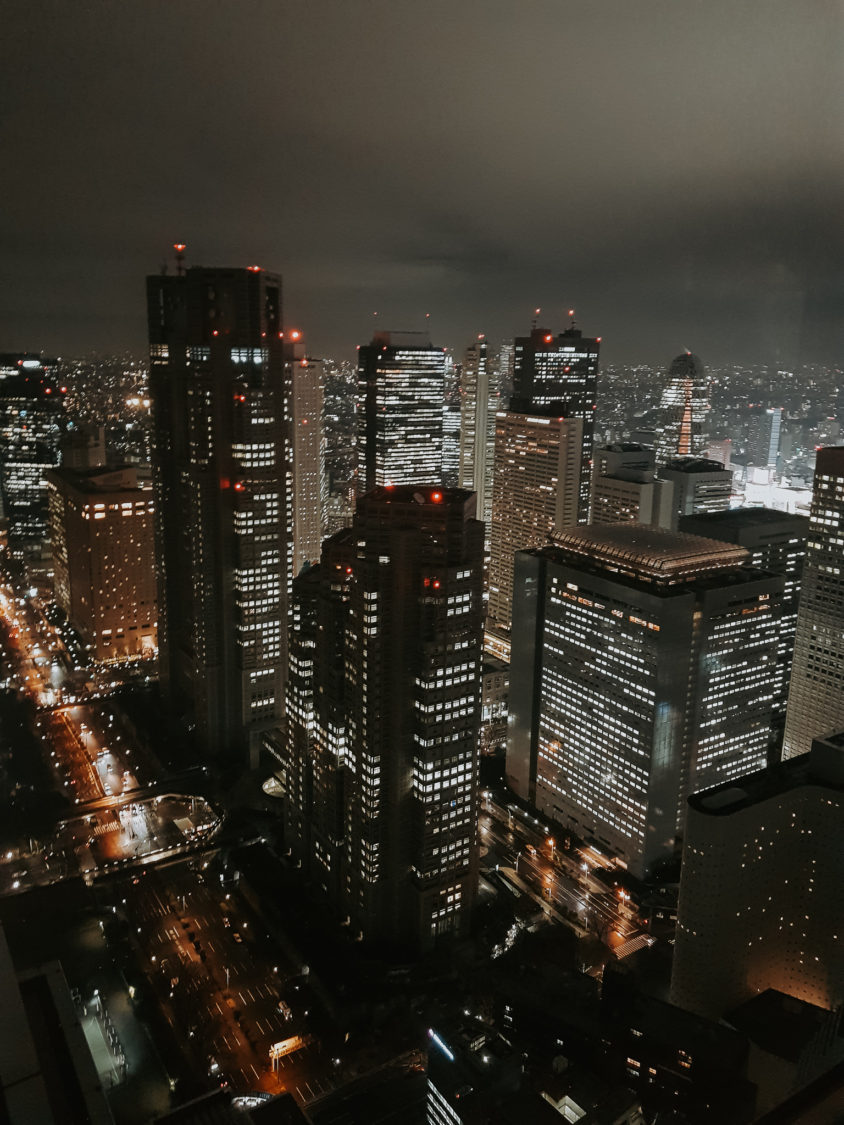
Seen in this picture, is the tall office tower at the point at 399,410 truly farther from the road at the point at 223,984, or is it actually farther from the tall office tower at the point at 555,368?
the road at the point at 223,984

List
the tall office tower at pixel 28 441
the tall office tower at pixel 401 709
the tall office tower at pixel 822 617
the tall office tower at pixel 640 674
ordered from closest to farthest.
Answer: the tall office tower at pixel 401 709 < the tall office tower at pixel 28 441 < the tall office tower at pixel 640 674 < the tall office tower at pixel 822 617

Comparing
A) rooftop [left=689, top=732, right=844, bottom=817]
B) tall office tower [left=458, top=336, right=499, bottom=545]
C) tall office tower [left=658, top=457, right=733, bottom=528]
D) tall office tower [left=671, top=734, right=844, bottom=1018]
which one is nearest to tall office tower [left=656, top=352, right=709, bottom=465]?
tall office tower [left=658, top=457, right=733, bottom=528]

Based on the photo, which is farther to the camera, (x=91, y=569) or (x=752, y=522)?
(x=91, y=569)

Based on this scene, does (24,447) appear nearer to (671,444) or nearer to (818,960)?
(818,960)

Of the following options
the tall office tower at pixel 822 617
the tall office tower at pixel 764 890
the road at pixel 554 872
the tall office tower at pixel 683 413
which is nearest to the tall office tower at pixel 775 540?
the tall office tower at pixel 822 617

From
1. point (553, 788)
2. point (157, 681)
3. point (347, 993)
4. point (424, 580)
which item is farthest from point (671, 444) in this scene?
point (347, 993)

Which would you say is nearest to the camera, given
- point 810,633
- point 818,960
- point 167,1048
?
point 167,1048
